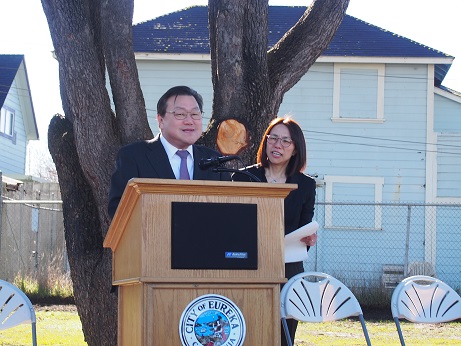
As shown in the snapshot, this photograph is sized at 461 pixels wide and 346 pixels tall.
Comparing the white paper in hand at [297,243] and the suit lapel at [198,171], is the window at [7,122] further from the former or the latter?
the suit lapel at [198,171]

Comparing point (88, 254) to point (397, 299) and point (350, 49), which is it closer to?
point (397, 299)

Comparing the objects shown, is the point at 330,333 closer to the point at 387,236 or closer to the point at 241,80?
the point at 241,80

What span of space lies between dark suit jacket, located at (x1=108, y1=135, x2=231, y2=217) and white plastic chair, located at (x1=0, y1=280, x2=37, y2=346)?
141cm

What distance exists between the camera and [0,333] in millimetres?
10430

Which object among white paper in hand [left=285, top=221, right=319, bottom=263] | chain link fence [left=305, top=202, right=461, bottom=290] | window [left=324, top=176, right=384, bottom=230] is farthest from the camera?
window [left=324, top=176, right=384, bottom=230]

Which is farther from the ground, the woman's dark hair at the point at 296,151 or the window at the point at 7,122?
the window at the point at 7,122

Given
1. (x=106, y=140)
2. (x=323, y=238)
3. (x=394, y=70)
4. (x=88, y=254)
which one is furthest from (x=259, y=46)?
(x=394, y=70)

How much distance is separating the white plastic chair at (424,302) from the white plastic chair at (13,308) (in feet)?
8.09

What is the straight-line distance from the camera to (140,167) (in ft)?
15.2

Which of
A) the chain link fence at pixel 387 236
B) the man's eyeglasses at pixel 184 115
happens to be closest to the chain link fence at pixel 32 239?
the chain link fence at pixel 387 236

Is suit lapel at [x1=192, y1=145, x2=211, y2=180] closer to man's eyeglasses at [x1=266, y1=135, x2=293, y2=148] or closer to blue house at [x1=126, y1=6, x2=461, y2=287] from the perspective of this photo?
man's eyeglasses at [x1=266, y1=135, x2=293, y2=148]

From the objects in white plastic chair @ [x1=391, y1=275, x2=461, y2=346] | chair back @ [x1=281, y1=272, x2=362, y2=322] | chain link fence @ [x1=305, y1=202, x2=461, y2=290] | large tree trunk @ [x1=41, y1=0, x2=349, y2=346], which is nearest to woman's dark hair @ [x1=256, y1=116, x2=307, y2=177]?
chair back @ [x1=281, y1=272, x2=362, y2=322]

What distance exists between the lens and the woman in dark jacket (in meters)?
5.79

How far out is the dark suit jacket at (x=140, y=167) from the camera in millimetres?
4617
